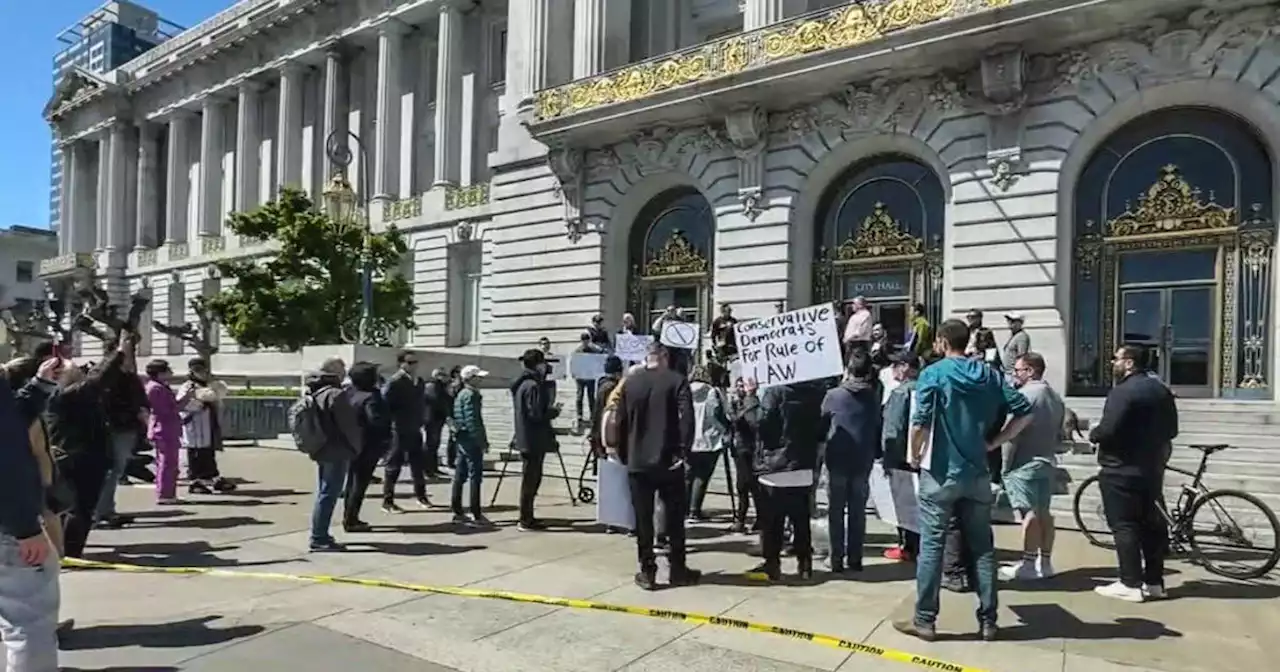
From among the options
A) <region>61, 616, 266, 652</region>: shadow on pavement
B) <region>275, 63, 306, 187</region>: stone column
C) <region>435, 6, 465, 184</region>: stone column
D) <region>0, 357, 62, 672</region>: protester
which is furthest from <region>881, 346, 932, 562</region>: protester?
<region>275, 63, 306, 187</region>: stone column

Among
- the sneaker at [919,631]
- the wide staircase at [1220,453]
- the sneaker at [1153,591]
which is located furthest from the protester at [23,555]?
the wide staircase at [1220,453]

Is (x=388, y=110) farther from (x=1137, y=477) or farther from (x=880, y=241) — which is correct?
(x=1137, y=477)

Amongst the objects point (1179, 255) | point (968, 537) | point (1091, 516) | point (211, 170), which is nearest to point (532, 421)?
point (968, 537)

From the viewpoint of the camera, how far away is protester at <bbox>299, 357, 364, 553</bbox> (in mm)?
8359

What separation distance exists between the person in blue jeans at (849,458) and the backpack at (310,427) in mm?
4646

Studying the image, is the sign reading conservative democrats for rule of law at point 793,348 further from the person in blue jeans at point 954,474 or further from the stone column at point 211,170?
the stone column at point 211,170

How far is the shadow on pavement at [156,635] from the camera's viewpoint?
5414mm

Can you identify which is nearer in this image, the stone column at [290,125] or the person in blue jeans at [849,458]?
the person in blue jeans at [849,458]

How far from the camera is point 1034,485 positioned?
7.19m

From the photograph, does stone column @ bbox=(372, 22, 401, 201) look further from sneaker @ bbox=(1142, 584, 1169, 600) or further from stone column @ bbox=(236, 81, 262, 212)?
sneaker @ bbox=(1142, 584, 1169, 600)

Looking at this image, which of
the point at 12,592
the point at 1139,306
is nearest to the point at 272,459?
the point at 12,592

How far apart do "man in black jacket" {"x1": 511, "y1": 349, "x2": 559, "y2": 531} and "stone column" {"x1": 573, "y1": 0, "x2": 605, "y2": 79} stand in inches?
740

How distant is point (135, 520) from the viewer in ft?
33.4

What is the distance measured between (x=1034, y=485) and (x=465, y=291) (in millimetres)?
32745
